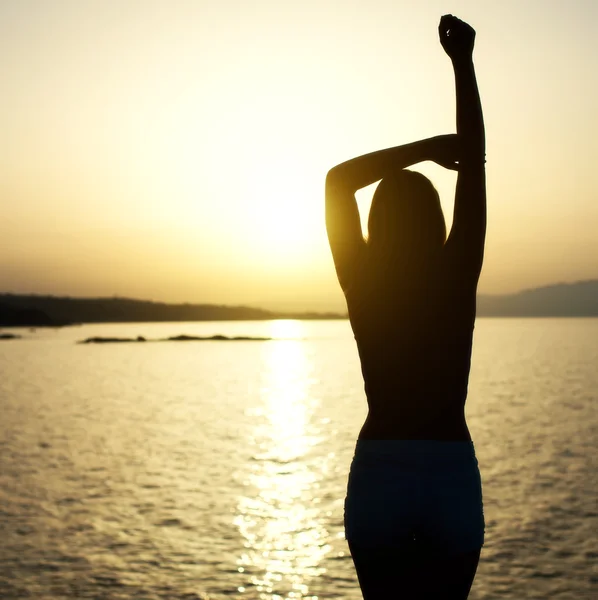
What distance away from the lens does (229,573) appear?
15734 millimetres

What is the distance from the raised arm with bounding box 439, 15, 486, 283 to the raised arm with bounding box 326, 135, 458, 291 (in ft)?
0.24

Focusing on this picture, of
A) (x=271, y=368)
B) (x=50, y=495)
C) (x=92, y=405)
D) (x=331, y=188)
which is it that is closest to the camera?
(x=331, y=188)

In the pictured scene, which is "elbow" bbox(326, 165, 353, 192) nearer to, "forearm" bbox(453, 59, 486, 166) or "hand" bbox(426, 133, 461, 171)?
"hand" bbox(426, 133, 461, 171)

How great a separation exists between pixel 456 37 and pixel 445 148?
427 mm

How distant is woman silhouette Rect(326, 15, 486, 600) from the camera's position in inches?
94.9

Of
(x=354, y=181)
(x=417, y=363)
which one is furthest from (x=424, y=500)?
(x=354, y=181)

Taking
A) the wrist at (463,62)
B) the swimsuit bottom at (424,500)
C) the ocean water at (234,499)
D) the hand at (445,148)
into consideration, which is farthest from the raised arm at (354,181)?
the ocean water at (234,499)

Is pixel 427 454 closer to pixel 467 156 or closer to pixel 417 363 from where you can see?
pixel 417 363

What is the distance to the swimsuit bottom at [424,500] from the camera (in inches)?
94.6

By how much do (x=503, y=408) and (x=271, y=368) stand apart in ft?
209

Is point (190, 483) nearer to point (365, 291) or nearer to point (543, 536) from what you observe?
point (543, 536)

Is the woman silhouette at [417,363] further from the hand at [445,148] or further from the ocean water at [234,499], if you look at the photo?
the ocean water at [234,499]

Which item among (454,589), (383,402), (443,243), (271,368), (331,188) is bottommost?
(271,368)

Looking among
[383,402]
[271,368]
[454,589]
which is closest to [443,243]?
[383,402]
